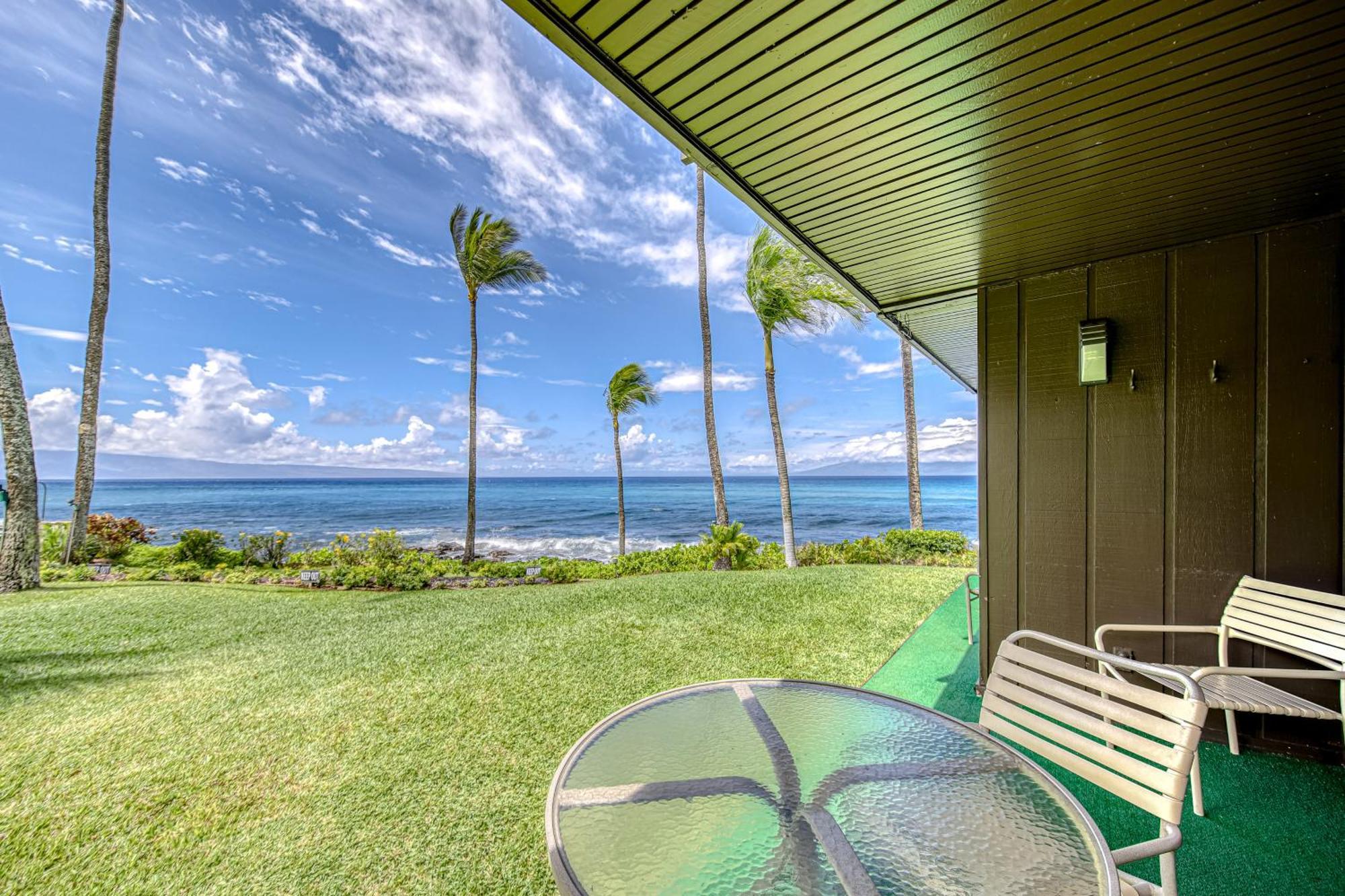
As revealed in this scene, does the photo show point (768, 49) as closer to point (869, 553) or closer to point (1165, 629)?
point (1165, 629)

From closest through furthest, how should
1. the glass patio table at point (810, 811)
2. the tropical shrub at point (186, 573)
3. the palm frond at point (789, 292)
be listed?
the glass patio table at point (810, 811) → the tropical shrub at point (186, 573) → the palm frond at point (789, 292)

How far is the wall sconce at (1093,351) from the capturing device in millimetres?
2564

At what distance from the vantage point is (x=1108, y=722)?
138 cm

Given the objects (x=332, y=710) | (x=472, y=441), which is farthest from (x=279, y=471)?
(x=332, y=710)

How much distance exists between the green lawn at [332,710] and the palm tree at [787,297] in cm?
414

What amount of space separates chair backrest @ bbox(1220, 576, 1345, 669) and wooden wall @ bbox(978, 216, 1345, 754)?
11 centimetres

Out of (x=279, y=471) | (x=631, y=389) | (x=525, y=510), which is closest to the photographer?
(x=631, y=389)

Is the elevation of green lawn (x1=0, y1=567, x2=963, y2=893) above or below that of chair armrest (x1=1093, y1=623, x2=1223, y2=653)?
below

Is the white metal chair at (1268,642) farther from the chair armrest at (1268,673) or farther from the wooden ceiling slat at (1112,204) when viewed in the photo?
the wooden ceiling slat at (1112,204)

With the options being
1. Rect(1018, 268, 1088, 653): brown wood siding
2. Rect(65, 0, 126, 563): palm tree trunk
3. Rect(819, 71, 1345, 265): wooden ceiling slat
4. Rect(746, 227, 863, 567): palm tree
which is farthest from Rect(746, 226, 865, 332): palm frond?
Rect(65, 0, 126, 563): palm tree trunk

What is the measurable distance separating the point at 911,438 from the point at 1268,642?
816cm

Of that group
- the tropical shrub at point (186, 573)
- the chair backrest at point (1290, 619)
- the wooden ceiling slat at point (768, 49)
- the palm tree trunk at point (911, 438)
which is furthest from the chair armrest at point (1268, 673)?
the tropical shrub at point (186, 573)

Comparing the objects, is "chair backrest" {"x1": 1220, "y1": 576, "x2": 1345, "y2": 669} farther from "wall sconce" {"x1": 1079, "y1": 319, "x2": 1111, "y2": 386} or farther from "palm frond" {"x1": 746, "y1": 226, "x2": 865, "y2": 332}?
"palm frond" {"x1": 746, "y1": 226, "x2": 865, "y2": 332}

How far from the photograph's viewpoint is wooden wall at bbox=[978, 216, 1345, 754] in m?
2.16
